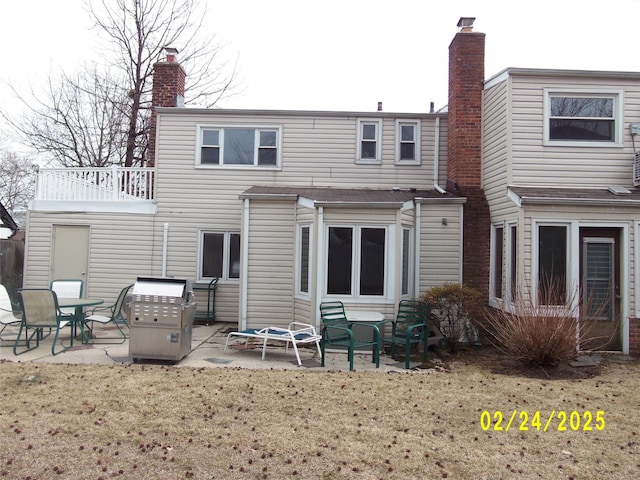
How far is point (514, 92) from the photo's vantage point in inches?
374

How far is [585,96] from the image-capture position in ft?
31.1

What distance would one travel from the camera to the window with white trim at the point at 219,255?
12.3m

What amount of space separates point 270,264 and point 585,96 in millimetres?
7031

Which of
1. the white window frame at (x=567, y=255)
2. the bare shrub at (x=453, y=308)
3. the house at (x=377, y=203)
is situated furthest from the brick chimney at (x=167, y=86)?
the white window frame at (x=567, y=255)

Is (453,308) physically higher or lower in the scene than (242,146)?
lower

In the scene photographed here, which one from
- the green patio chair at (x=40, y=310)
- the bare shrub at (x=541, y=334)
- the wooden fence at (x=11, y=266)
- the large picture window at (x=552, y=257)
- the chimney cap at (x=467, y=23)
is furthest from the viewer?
the wooden fence at (x=11, y=266)

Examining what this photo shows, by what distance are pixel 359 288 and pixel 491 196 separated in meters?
3.49

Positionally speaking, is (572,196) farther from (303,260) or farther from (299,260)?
(299,260)

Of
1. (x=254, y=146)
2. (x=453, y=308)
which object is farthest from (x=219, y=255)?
(x=453, y=308)

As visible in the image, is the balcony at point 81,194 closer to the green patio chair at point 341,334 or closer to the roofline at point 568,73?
the green patio chair at point 341,334

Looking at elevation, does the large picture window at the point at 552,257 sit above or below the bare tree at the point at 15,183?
below

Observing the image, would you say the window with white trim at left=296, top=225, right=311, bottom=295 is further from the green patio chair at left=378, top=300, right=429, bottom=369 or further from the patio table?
the patio table

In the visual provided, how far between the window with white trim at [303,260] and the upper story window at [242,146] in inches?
113

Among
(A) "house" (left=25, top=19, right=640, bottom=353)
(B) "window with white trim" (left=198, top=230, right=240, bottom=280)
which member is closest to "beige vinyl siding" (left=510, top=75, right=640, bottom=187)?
(A) "house" (left=25, top=19, right=640, bottom=353)
